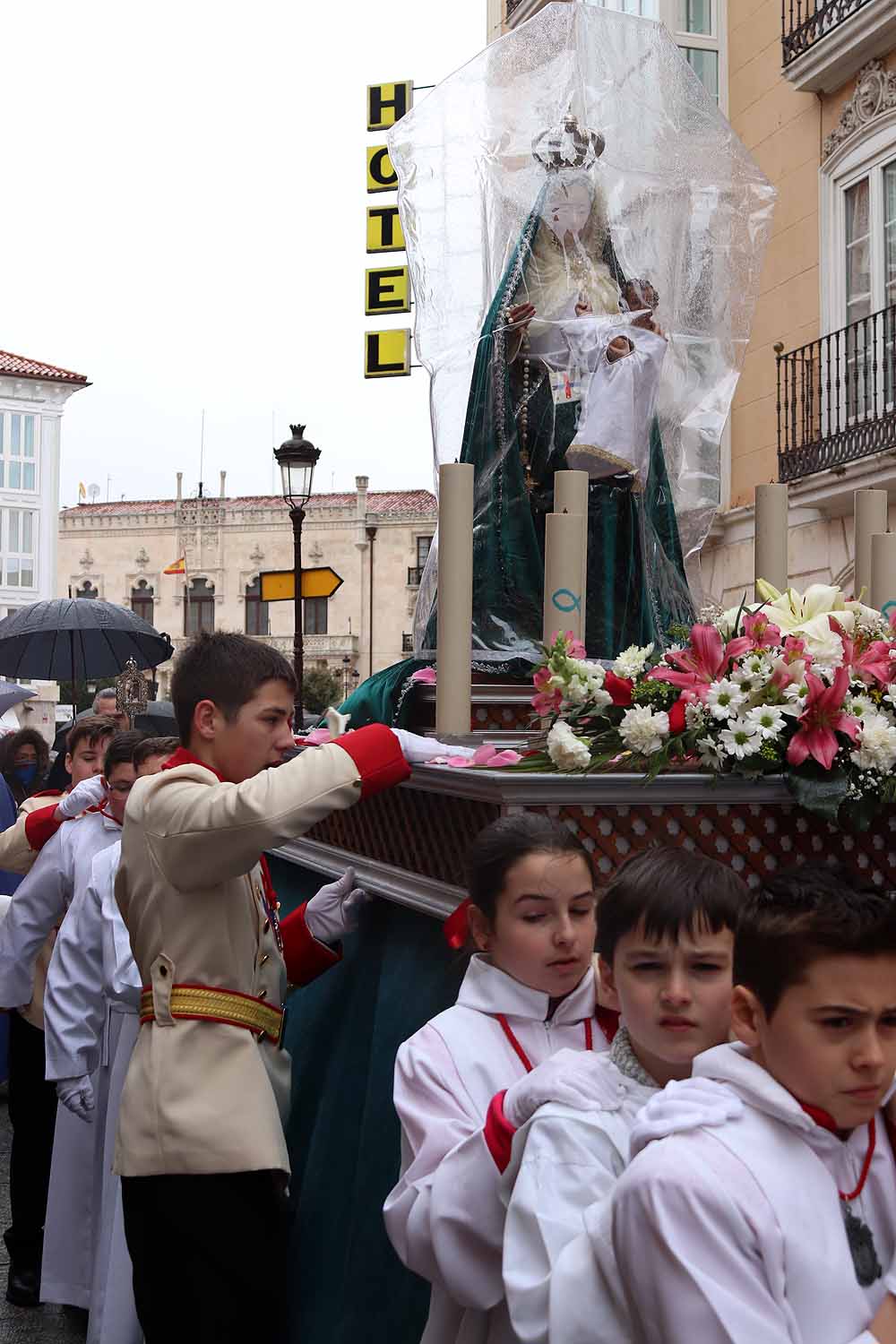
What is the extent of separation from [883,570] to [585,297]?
1.70 metres

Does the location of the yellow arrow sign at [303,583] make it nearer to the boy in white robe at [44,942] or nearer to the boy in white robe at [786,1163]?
the boy in white robe at [44,942]

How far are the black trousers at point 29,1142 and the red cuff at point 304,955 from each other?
1.82m

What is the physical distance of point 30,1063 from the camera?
4.91m

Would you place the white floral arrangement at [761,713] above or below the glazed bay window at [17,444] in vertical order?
below

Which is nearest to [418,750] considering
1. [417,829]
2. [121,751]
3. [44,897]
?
[417,829]

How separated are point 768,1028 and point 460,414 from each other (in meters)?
3.64

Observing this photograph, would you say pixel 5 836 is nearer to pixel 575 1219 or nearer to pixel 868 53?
pixel 575 1219

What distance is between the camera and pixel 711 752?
8.54ft

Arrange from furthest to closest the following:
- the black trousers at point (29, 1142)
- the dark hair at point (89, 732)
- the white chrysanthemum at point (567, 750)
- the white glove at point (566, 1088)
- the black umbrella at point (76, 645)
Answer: the black umbrella at point (76, 645) → the dark hair at point (89, 732) → the black trousers at point (29, 1142) → the white chrysanthemum at point (567, 750) → the white glove at point (566, 1088)

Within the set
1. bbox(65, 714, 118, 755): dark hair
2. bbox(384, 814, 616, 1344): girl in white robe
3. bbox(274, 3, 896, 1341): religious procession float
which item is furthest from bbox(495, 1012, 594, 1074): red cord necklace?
bbox(65, 714, 118, 755): dark hair

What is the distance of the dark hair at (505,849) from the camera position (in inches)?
90.7

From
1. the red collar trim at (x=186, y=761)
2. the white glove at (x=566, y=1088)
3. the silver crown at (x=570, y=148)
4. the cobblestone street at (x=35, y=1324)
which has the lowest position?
the cobblestone street at (x=35, y=1324)

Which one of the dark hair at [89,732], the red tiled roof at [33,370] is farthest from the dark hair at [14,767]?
the red tiled roof at [33,370]

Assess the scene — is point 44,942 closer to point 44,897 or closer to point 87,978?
point 44,897
